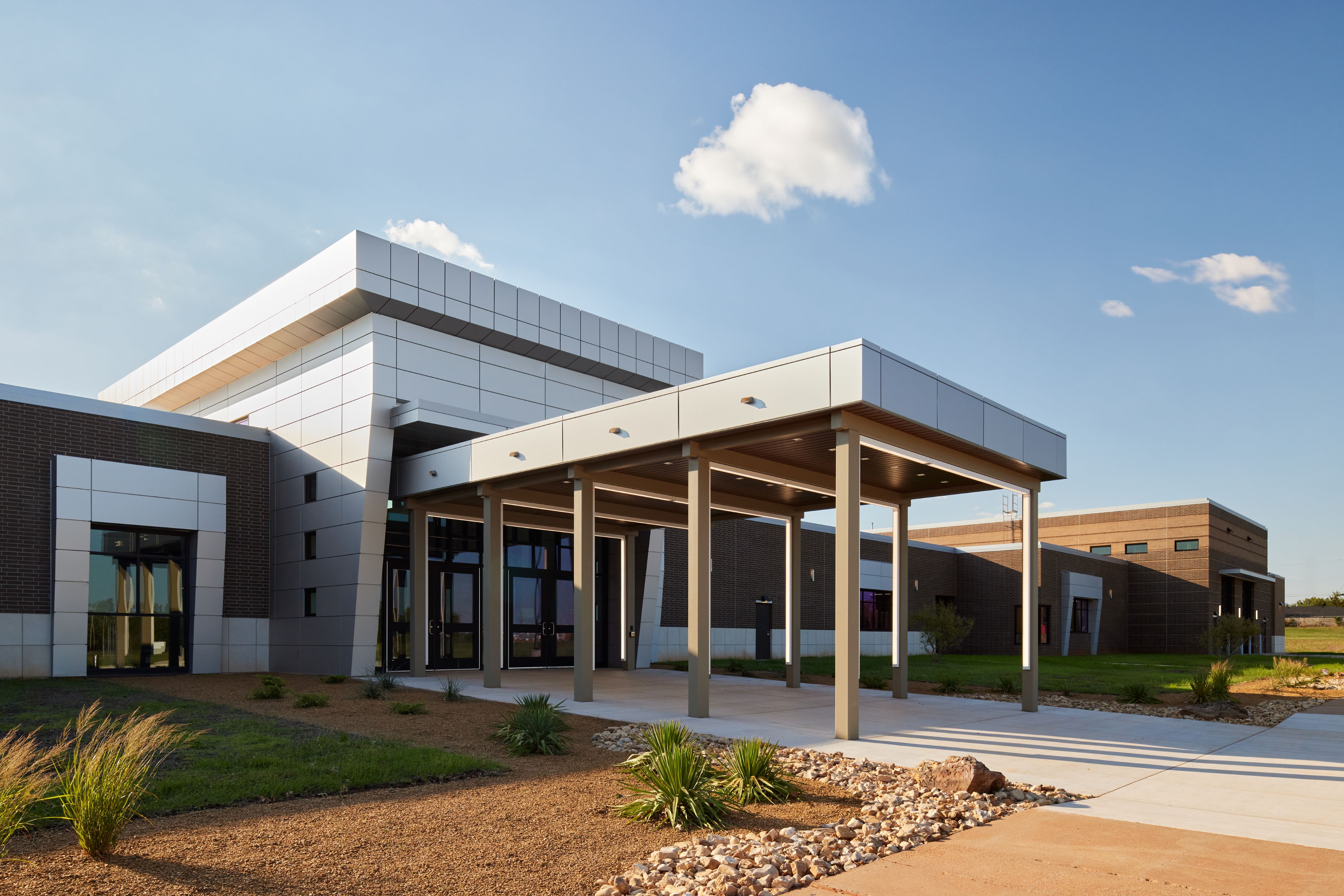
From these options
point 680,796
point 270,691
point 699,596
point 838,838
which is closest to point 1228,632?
point 699,596

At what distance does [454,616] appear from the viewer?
25.1 meters

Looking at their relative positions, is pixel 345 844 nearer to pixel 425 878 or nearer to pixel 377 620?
pixel 425 878

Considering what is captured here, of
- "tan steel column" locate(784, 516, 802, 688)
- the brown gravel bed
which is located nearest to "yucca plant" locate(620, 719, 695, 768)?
the brown gravel bed

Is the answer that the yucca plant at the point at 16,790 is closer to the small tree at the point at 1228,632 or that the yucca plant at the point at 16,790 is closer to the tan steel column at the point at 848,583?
the tan steel column at the point at 848,583

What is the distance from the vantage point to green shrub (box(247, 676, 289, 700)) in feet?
55.2

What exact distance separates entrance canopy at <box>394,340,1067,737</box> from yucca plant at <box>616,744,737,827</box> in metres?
4.67

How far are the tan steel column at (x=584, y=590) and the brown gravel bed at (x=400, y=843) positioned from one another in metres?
6.45

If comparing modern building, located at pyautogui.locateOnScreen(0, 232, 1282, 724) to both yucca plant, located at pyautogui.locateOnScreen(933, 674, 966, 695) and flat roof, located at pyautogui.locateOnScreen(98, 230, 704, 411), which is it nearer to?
flat roof, located at pyautogui.locateOnScreen(98, 230, 704, 411)

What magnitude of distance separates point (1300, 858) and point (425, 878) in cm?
643

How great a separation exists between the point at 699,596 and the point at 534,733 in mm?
4003

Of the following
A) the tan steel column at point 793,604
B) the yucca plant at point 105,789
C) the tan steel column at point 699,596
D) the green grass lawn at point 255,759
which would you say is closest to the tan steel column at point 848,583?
the tan steel column at point 699,596

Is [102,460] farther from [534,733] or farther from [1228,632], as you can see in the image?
[1228,632]

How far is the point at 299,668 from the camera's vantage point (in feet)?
78.2

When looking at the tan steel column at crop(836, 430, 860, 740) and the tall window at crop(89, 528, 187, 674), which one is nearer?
the tan steel column at crop(836, 430, 860, 740)
